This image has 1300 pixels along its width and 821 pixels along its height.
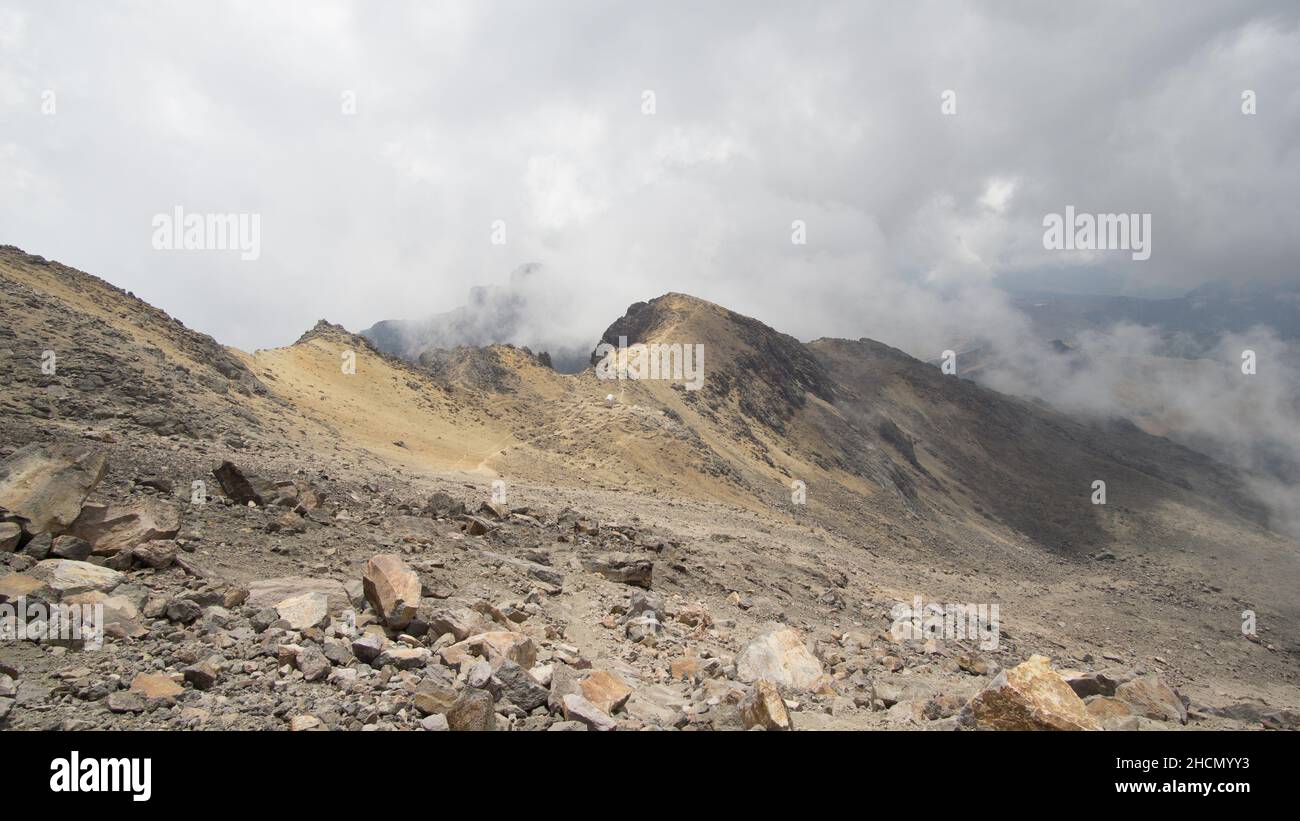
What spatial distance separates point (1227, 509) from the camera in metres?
63.2

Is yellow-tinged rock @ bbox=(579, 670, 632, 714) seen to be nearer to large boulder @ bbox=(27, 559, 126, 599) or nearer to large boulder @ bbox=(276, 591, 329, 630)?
large boulder @ bbox=(276, 591, 329, 630)

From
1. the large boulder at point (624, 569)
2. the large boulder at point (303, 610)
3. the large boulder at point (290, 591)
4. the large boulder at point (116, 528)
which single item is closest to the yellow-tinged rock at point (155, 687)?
the large boulder at point (303, 610)

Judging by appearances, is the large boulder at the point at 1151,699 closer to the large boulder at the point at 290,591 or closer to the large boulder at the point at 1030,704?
the large boulder at the point at 1030,704

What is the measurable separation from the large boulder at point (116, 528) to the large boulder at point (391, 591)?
2.58 metres

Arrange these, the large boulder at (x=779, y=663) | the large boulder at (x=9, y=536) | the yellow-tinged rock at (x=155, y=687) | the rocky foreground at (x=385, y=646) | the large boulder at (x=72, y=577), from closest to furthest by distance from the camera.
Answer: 1. the yellow-tinged rock at (x=155, y=687)
2. the rocky foreground at (x=385, y=646)
3. the large boulder at (x=72, y=577)
4. the large boulder at (x=9, y=536)
5. the large boulder at (x=779, y=663)

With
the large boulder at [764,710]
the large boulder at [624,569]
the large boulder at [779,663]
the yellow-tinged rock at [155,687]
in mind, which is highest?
the yellow-tinged rock at [155,687]

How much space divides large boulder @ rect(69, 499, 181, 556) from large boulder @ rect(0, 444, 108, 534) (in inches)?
4.9

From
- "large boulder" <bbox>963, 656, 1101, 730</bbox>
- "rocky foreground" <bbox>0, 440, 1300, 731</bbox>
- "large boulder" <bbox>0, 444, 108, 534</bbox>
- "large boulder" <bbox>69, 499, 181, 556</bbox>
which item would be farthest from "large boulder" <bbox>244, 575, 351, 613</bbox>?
"large boulder" <bbox>963, 656, 1101, 730</bbox>

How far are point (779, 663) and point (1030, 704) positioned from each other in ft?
9.27

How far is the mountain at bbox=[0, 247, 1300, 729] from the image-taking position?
5449 mm

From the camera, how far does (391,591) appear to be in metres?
6.78

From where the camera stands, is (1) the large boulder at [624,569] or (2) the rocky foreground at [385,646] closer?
(2) the rocky foreground at [385,646]

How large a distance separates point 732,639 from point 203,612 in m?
6.73

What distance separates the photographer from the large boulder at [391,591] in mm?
6555
